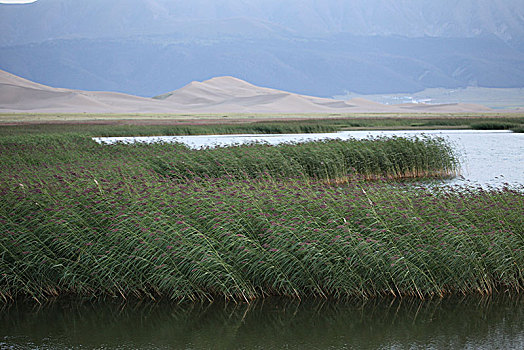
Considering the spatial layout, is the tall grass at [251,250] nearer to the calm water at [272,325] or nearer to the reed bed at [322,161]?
the calm water at [272,325]

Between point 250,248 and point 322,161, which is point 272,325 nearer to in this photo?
point 250,248

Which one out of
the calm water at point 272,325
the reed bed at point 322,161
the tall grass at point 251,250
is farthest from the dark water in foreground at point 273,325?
the reed bed at point 322,161

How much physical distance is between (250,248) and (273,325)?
1895 mm

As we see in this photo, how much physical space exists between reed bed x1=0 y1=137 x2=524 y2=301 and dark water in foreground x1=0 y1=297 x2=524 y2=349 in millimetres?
389

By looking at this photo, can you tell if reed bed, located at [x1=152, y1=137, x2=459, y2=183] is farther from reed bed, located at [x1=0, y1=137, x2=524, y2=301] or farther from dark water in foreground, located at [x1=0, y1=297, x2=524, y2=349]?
dark water in foreground, located at [x1=0, y1=297, x2=524, y2=349]

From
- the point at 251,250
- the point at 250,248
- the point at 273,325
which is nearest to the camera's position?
the point at 273,325

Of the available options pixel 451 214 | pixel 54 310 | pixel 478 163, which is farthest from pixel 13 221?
pixel 478 163

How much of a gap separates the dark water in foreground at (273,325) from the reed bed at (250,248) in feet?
1.28

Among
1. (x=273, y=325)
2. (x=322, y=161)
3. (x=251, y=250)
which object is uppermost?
(x=251, y=250)

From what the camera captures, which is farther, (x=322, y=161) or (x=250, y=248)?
(x=322, y=161)

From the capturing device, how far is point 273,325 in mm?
11344

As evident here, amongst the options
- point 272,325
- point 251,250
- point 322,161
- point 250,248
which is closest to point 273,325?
point 272,325

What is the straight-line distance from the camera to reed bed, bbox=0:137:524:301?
12367 mm

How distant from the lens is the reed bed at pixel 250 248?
12.4 meters
